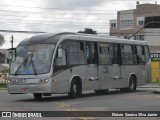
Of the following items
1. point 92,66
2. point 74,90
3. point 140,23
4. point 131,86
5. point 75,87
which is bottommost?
point 131,86

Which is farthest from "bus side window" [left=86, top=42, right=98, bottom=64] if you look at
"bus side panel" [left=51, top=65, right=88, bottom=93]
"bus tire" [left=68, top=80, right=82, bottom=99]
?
"bus tire" [left=68, top=80, right=82, bottom=99]

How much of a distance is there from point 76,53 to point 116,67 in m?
4.37

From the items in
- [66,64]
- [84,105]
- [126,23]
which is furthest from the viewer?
[126,23]

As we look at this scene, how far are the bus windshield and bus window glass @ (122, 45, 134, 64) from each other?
23.4ft

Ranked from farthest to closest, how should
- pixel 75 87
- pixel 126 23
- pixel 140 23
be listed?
1. pixel 126 23
2. pixel 140 23
3. pixel 75 87

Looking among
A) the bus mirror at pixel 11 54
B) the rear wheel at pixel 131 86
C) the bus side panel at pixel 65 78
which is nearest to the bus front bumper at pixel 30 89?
the bus side panel at pixel 65 78

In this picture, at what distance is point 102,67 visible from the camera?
1005 inches

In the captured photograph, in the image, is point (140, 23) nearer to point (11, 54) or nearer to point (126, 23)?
point (126, 23)

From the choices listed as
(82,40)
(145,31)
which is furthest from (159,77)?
(145,31)

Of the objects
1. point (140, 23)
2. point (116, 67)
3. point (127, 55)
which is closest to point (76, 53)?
point (116, 67)

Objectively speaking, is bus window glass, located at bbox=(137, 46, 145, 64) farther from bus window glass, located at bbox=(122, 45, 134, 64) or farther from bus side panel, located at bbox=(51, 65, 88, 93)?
bus side panel, located at bbox=(51, 65, 88, 93)

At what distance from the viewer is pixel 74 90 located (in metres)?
22.9

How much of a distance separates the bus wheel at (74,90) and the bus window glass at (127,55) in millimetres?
5347

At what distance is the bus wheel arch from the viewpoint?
22625mm
